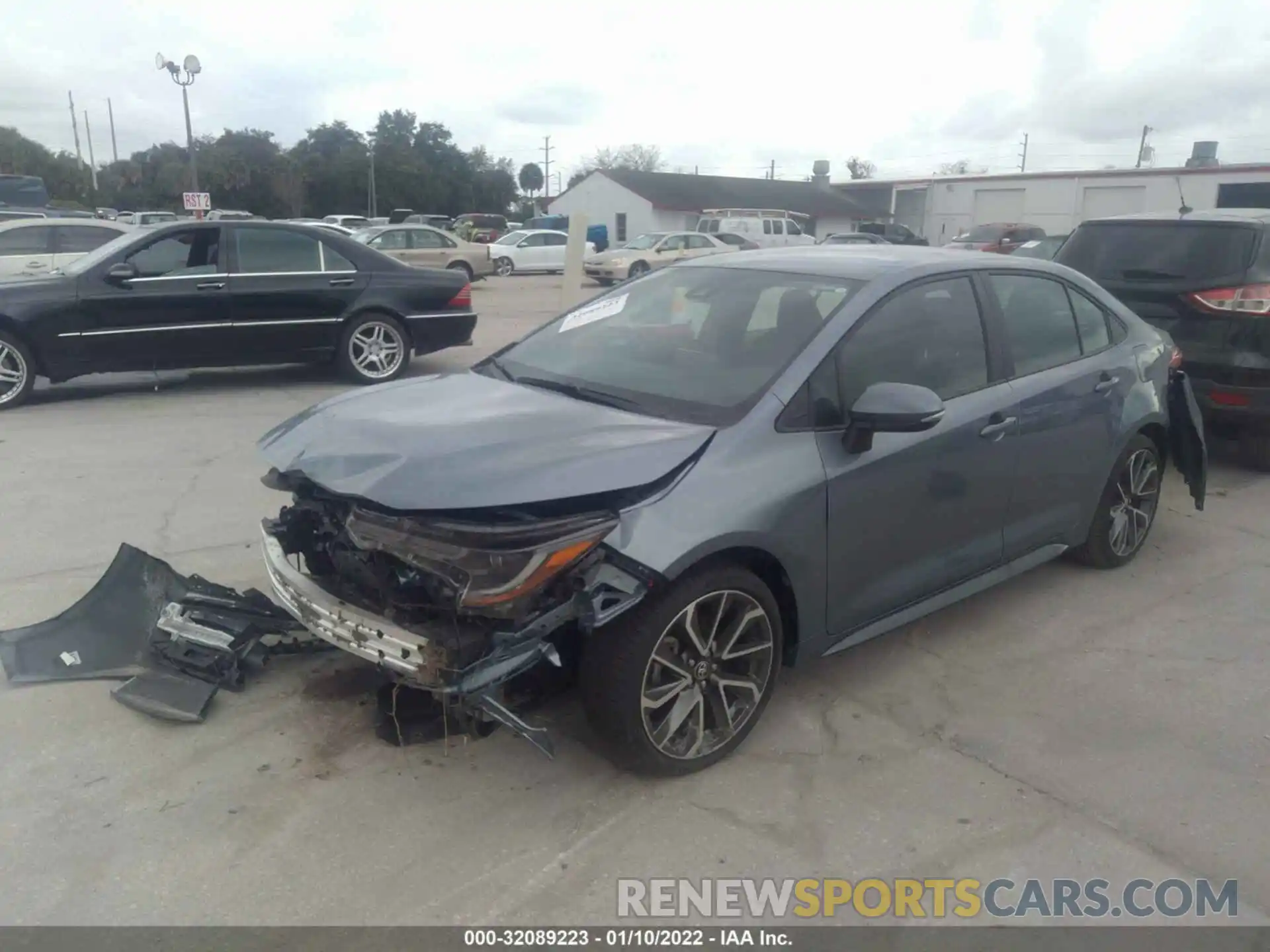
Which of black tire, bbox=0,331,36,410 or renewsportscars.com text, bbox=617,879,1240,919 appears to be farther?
black tire, bbox=0,331,36,410

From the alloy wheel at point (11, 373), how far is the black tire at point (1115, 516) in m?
8.12

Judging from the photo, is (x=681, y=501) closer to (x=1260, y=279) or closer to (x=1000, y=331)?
Result: (x=1000, y=331)

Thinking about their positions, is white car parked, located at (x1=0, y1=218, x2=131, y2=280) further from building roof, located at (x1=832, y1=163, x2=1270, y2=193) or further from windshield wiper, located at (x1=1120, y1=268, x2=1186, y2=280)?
building roof, located at (x1=832, y1=163, x2=1270, y2=193)

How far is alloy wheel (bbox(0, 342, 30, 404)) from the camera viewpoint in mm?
8352

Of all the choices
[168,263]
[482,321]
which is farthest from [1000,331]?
[482,321]

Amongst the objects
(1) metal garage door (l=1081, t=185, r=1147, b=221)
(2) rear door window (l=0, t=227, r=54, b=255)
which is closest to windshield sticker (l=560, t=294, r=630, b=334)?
(2) rear door window (l=0, t=227, r=54, b=255)

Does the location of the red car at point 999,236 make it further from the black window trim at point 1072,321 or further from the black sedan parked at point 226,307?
the black window trim at point 1072,321

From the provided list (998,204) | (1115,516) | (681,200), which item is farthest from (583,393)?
(681,200)

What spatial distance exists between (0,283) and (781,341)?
7.39 m

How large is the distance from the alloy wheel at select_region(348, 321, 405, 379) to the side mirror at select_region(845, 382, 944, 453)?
708 cm

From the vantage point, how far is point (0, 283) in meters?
8.27

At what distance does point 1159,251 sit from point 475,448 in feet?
19.0

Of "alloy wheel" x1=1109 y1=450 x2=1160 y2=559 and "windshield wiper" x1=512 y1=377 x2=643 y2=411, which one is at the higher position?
"windshield wiper" x1=512 y1=377 x2=643 y2=411

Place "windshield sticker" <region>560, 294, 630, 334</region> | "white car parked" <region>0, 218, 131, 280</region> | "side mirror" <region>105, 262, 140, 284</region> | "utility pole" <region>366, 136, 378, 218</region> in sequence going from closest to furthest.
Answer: "windshield sticker" <region>560, 294, 630, 334</region>
"side mirror" <region>105, 262, 140, 284</region>
"white car parked" <region>0, 218, 131, 280</region>
"utility pole" <region>366, 136, 378, 218</region>
